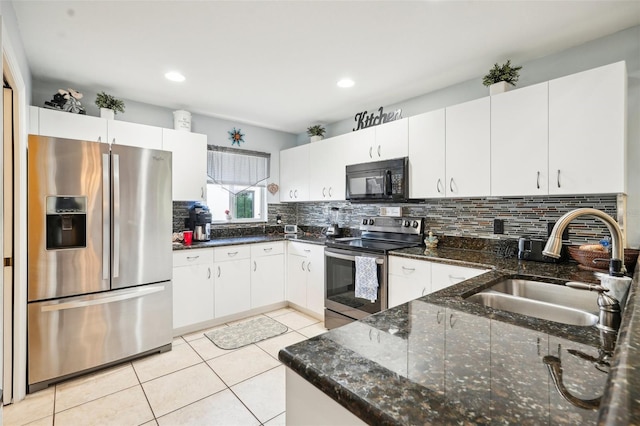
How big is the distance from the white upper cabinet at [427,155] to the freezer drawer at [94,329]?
248cm

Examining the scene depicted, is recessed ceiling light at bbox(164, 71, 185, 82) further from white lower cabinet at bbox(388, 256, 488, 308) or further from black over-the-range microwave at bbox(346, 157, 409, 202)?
white lower cabinet at bbox(388, 256, 488, 308)

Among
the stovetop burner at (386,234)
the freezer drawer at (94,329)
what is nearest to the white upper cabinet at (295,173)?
the stovetop burner at (386,234)

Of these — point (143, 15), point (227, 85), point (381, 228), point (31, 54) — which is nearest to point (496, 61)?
point (381, 228)

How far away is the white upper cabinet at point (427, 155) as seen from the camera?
2.71 m

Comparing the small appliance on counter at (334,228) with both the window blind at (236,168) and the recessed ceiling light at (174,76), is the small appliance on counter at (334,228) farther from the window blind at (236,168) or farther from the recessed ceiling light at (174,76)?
the recessed ceiling light at (174,76)

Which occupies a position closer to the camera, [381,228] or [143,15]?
[143,15]

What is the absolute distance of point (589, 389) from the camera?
597 mm

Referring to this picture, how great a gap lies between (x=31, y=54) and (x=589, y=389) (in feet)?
11.7

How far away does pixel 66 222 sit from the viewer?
2287 mm

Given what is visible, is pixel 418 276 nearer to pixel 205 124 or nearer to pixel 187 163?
pixel 187 163

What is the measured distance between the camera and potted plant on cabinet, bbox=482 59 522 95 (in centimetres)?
236

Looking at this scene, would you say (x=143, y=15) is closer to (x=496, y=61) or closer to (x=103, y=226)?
(x=103, y=226)

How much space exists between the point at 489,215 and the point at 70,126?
3.79 meters

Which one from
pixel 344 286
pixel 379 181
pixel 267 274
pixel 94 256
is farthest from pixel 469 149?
pixel 94 256
